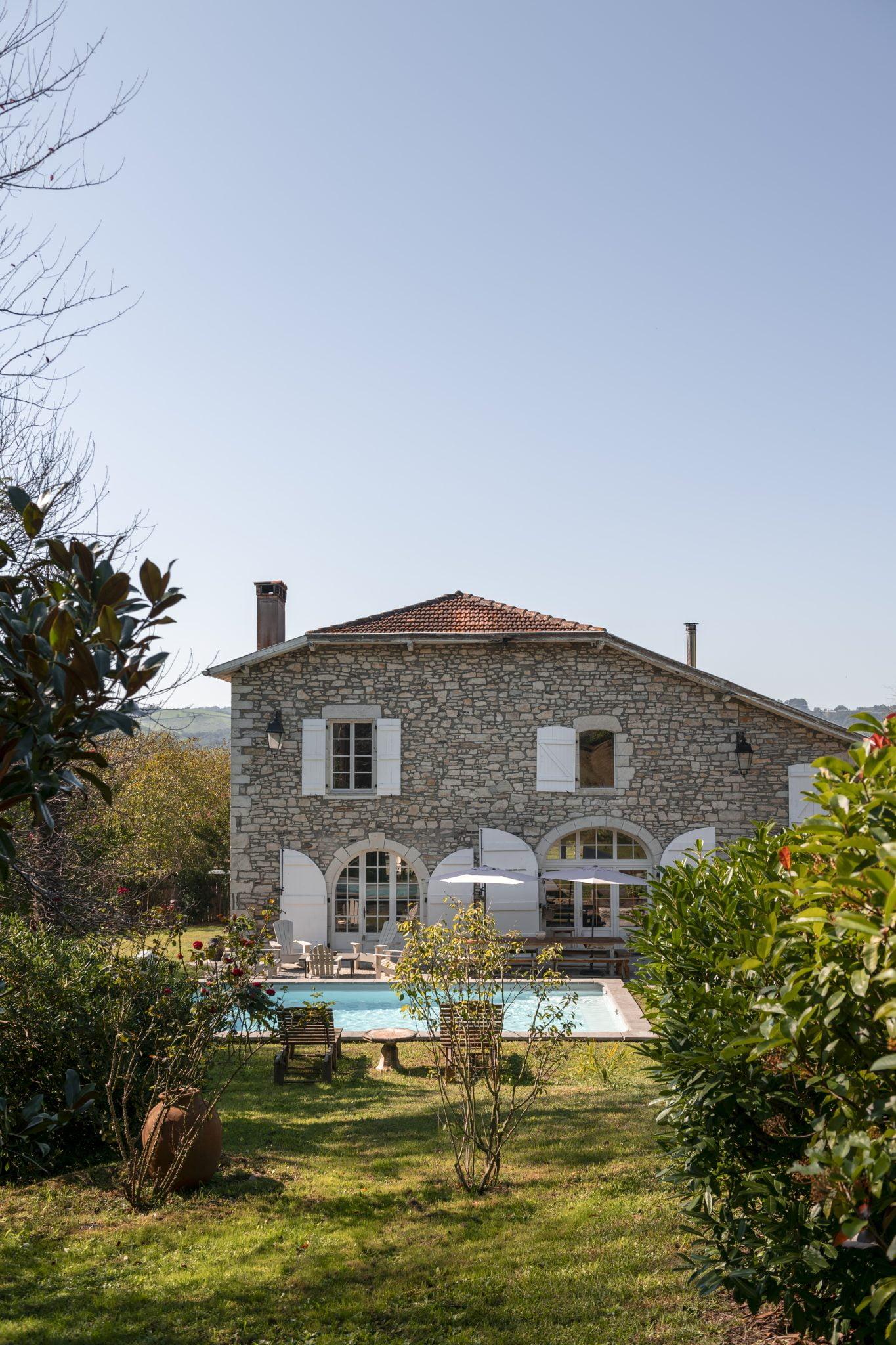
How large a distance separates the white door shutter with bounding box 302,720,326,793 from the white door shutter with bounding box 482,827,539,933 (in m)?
2.74

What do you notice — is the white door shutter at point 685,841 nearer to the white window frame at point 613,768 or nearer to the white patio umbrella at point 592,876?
the white patio umbrella at point 592,876

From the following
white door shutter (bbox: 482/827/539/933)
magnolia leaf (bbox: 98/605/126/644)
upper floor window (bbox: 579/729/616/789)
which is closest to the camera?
magnolia leaf (bbox: 98/605/126/644)

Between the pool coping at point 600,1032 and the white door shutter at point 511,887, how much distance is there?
1536mm

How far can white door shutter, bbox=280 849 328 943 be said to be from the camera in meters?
16.0

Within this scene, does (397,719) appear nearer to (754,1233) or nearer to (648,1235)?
(648,1235)

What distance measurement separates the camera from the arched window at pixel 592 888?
53.2 ft

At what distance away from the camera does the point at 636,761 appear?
16047mm

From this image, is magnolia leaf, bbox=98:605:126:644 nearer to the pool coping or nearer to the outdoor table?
the pool coping

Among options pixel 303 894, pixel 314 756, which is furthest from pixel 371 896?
pixel 314 756

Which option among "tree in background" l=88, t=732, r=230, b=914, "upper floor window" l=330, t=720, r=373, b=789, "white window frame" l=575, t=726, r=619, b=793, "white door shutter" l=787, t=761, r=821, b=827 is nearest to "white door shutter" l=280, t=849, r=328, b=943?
"upper floor window" l=330, t=720, r=373, b=789

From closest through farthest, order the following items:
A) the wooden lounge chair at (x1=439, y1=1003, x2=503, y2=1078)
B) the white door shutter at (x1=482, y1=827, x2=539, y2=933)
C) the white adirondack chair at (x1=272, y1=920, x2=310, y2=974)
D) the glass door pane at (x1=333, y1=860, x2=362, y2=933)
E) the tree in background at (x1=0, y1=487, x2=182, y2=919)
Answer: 1. the tree in background at (x1=0, y1=487, x2=182, y2=919)
2. the wooden lounge chair at (x1=439, y1=1003, x2=503, y2=1078)
3. the white adirondack chair at (x1=272, y1=920, x2=310, y2=974)
4. the white door shutter at (x1=482, y1=827, x2=539, y2=933)
5. the glass door pane at (x1=333, y1=860, x2=362, y2=933)

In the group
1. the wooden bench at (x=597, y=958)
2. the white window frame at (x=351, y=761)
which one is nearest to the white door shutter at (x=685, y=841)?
the wooden bench at (x=597, y=958)

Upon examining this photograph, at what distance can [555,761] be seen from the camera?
16.0 m

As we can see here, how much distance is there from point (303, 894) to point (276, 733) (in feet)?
8.54
